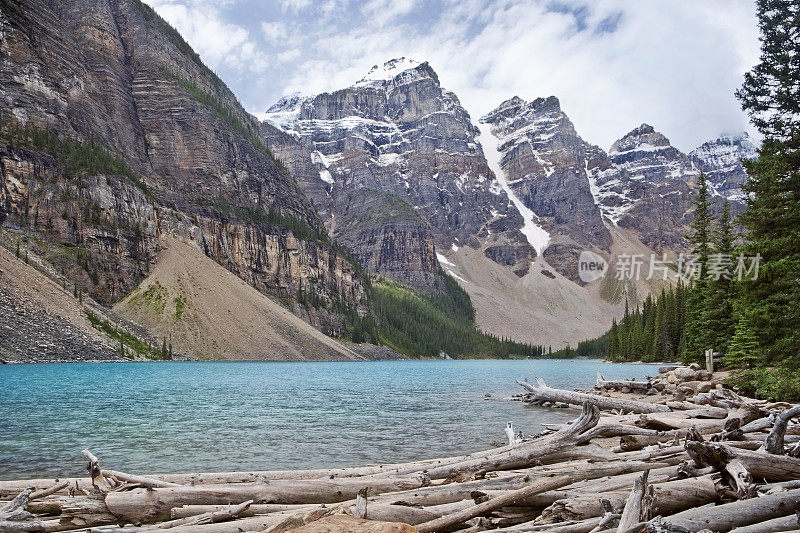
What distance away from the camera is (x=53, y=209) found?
5025 inches

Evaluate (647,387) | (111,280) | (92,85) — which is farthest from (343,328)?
(647,387)

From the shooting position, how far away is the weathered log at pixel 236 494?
25.0ft

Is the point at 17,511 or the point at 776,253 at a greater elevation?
the point at 776,253

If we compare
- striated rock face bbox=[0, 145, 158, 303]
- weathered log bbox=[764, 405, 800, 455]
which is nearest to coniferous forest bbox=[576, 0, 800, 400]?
weathered log bbox=[764, 405, 800, 455]

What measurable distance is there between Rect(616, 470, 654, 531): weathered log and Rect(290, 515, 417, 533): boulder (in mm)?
2161

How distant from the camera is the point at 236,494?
8086 millimetres

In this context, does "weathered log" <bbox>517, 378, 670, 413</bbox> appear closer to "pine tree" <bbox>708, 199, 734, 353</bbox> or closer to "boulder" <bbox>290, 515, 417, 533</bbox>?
"boulder" <bbox>290, 515, 417, 533</bbox>

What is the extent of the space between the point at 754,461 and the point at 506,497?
382cm

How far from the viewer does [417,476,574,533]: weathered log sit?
6410 mm

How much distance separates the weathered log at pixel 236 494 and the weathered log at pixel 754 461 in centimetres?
424

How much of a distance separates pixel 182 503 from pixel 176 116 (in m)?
216

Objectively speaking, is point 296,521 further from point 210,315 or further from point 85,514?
point 210,315

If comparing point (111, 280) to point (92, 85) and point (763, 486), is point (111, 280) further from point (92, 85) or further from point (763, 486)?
point (763, 486)

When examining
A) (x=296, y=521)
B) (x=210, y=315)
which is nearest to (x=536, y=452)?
(x=296, y=521)
